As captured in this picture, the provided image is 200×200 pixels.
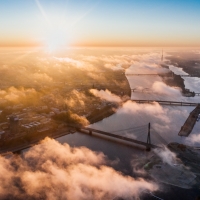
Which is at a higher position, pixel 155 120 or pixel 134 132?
pixel 134 132

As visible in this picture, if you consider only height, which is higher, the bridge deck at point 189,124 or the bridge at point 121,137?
the bridge at point 121,137

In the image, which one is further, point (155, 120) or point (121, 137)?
point (155, 120)

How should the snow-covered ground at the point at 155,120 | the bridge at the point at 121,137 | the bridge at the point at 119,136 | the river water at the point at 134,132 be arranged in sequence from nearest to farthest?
the river water at the point at 134,132 → the bridge at the point at 119,136 → the bridge at the point at 121,137 → the snow-covered ground at the point at 155,120

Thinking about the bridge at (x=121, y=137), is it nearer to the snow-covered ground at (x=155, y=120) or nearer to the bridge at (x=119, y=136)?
the bridge at (x=119, y=136)

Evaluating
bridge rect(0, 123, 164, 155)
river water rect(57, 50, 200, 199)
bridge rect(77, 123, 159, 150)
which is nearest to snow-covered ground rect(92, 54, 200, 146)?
river water rect(57, 50, 200, 199)

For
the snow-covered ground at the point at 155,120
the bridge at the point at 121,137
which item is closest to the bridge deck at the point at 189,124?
the snow-covered ground at the point at 155,120

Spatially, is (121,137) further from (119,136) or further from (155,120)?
(155,120)

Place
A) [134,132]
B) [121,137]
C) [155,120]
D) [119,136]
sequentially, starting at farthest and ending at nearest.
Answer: [155,120] < [134,132] < [119,136] < [121,137]

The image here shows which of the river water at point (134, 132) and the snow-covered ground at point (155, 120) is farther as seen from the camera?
the snow-covered ground at point (155, 120)

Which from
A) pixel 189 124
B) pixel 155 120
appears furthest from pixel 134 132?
pixel 189 124

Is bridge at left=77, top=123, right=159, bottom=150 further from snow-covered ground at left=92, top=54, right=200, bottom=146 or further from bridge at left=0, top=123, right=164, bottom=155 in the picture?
snow-covered ground at left=92, top=54, right=200, bottom=146

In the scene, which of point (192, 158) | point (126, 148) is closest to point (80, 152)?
point (126, 148)
